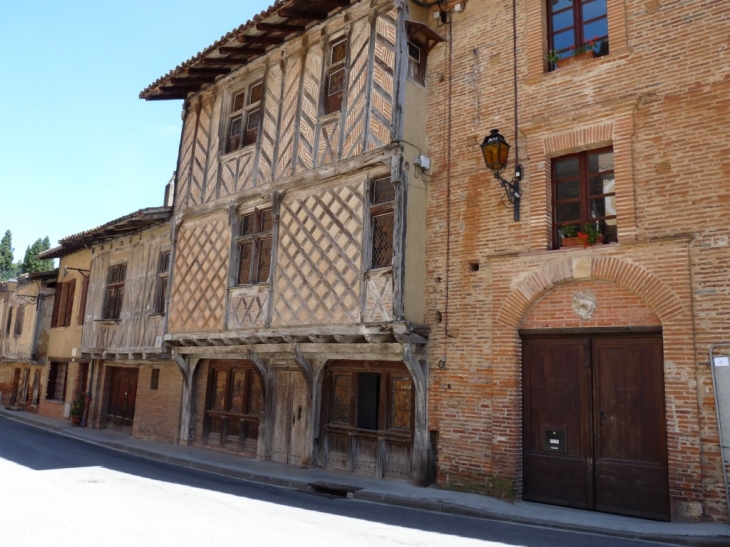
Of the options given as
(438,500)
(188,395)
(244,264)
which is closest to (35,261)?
(188,395)

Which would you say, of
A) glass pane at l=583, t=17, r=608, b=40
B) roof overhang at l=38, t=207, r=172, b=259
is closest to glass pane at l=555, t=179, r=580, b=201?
glass pane at l=583, t=17, r=608, b=40

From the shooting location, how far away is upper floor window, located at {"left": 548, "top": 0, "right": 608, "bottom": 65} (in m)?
8.74

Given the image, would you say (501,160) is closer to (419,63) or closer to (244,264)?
(419,63)

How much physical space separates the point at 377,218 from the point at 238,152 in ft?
15.1

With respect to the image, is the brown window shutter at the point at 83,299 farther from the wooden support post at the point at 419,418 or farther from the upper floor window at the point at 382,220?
the wooden support post at the point at 419,418

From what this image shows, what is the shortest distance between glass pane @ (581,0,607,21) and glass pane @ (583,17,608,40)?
0.11 m

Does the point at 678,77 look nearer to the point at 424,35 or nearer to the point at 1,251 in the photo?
the point at 424,35

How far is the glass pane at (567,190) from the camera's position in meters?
8.66

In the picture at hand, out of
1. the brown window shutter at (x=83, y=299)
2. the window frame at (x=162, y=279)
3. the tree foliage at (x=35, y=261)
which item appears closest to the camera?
the window frame at (x=162, y=279)

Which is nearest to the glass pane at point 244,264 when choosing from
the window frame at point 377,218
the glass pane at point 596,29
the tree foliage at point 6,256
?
the window frame at point 377,218

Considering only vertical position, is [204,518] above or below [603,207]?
below

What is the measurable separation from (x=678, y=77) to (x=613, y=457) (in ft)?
16.8

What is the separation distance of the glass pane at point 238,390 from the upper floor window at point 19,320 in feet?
50.5

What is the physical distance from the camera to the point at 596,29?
882 centimetres
